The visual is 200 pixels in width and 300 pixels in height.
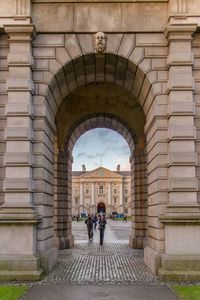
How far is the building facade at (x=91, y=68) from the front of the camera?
11844mm

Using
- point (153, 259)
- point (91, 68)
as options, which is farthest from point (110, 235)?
point (91, 68)

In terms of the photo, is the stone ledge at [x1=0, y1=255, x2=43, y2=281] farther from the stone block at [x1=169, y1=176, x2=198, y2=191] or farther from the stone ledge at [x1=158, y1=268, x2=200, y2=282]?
the stone block at [x1=169, y1=176, x2=198, y2=191]

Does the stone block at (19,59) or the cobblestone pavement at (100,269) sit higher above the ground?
the stone block at (19,59)

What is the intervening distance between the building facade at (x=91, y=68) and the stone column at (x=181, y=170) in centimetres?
3

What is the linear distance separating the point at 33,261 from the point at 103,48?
317 inches

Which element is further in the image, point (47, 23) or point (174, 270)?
point (47, 23)

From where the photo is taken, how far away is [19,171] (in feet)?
40.2

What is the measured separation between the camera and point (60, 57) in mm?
13359

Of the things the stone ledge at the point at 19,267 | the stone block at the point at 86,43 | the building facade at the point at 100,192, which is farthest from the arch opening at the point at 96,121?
the building facade at the point at 100,192

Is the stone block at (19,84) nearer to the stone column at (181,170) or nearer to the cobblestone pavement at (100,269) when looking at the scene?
the stone column at (181,170)

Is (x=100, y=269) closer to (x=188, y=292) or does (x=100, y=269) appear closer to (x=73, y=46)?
(x=188, y=292)

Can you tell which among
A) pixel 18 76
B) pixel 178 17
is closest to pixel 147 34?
pixel 178 17

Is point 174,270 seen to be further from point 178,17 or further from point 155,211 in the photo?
point 178,17

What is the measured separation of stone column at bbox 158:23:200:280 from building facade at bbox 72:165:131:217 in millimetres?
107388
